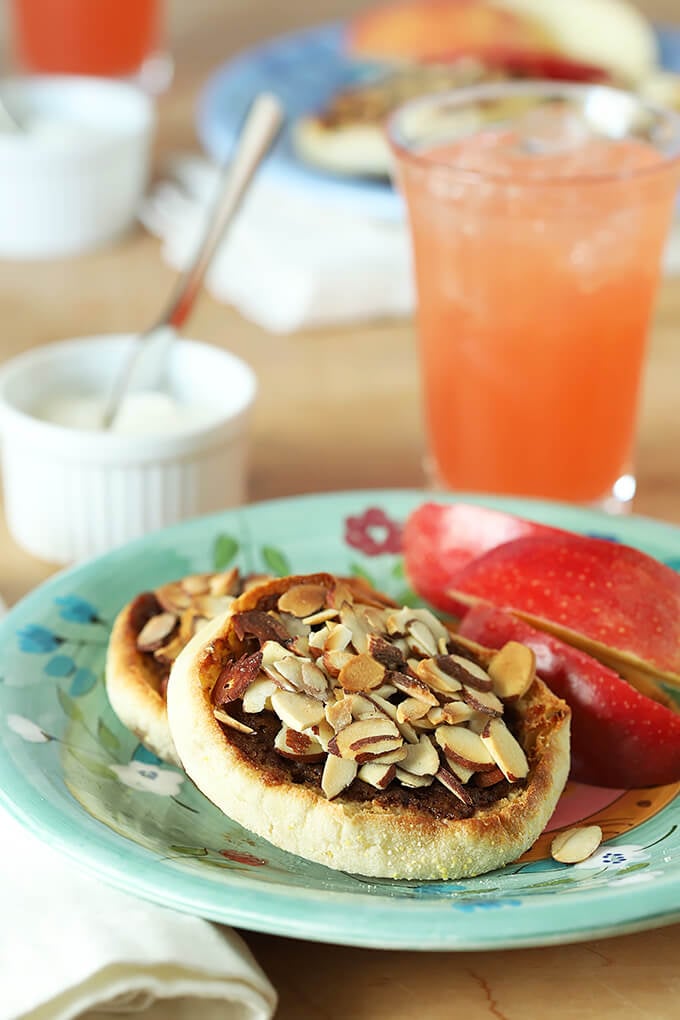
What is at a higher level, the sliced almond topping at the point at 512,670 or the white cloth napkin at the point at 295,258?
the sliced almond topping at the point at 512,670

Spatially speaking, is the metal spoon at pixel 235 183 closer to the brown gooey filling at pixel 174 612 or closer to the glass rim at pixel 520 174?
the glass rim at pixel 520 174

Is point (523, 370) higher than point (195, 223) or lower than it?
higher

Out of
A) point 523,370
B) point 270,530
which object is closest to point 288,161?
point 523,370

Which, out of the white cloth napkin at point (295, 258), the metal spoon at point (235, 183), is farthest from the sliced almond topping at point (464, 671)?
the white cloth napkin at point (295, 258)

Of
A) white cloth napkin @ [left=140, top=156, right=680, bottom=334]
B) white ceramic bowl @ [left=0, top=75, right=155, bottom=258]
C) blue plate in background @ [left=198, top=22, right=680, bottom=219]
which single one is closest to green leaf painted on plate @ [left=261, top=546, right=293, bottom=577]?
white cloth napkin @ [left=140, top=156, right=680, bottom=334]

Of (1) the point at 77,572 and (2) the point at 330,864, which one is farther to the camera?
(1) the point at 77,572

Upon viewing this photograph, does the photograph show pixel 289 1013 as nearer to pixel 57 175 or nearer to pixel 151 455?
pixel 151 455

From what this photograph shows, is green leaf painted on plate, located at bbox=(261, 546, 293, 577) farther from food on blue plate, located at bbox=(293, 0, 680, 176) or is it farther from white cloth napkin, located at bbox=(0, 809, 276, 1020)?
food on blue plate, located at bbox=(293, 0, 680, 176)

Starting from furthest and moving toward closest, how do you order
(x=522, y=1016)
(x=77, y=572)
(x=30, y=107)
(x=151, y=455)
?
(x=30, y=107)
(x=151, y=455)
(x=77, y=572)
(x=522, y=1016)
